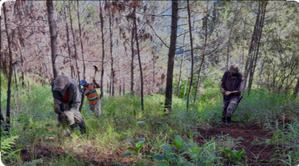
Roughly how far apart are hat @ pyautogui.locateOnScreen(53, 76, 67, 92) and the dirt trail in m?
1.91

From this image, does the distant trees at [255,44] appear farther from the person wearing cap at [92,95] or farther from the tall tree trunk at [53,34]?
the tall tree trunk at [53,34]

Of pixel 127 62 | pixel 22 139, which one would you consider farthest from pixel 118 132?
pixel 22 139

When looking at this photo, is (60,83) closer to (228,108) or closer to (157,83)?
(157,83)

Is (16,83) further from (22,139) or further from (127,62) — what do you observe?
(127,62)

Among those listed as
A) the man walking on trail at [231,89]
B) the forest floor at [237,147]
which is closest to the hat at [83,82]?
the forest floor at [237,147]

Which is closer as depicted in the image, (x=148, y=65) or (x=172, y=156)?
(x=172, y=156)

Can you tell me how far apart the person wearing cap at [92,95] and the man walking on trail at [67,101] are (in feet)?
0.37

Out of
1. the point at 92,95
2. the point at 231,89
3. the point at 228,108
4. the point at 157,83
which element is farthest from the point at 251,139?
the point at 92,95

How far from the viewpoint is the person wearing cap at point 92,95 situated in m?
2.56

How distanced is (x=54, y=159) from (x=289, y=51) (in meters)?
2.83

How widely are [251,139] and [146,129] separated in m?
1.31

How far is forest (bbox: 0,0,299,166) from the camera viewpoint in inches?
76.7

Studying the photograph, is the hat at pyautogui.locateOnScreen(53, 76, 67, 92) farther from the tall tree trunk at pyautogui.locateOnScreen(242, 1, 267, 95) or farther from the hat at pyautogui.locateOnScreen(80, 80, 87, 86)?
the tall tree trunk at pyautogui.locateOnScreen(242, 1, 267, 95)

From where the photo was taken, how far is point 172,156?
1.65m
